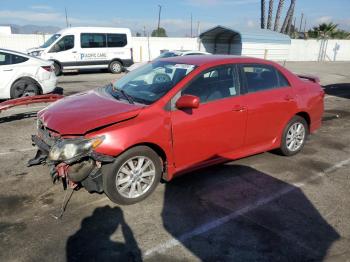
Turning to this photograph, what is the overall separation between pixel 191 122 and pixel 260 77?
1561 mm

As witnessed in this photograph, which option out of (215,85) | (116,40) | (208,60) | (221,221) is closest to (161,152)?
(221,221)

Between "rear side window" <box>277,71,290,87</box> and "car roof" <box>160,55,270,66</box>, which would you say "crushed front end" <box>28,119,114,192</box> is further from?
"rear side window" <box>277,71,290,87</box>

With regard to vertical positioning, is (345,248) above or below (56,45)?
below

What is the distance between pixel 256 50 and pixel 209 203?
23.5m

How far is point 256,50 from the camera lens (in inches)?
1021

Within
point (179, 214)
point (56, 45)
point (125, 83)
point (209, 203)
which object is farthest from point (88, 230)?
point (56, 45)

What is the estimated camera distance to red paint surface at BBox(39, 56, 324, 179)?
382 centimetres

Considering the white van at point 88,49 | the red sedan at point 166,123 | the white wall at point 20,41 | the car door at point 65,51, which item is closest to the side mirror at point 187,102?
the red sedan at point 166,123

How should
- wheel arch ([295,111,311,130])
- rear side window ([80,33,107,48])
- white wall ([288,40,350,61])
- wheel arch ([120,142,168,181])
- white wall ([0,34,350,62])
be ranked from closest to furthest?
wheel arch ([120,142,168,181]) < wheel arch ([295,111,311,130]) < rear side window ([80,33,107,48]) < white wall ([0,34,350,62]) < white wall ([288,40,350,61])

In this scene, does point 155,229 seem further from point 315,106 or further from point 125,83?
point 315,106

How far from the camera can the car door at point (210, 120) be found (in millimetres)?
4230

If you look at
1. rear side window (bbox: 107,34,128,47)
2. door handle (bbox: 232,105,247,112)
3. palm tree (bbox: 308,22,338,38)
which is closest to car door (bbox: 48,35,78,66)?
rear side window (bbox: 107,34,128,47)

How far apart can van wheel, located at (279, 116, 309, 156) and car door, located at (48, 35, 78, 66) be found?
14.1 metres

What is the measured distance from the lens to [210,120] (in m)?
4.41
